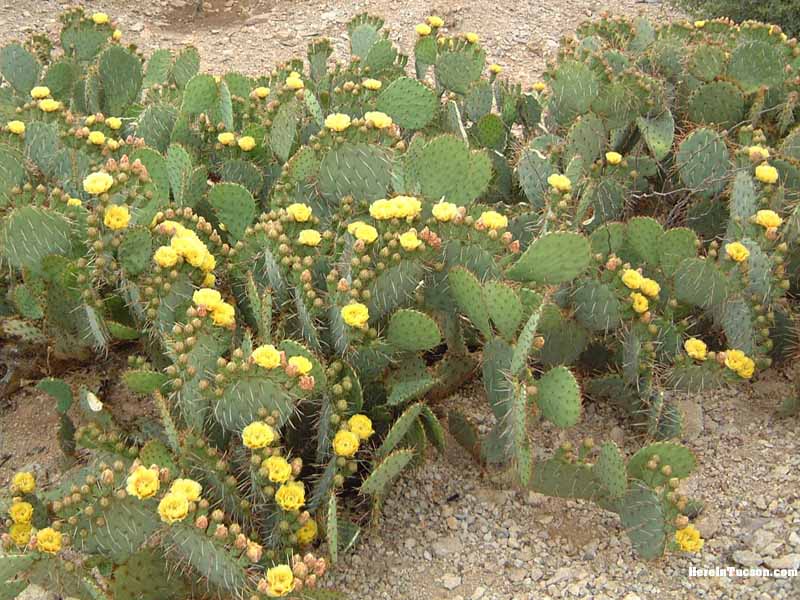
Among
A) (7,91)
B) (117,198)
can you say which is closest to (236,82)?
(7,91)

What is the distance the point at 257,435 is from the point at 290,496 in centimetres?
17

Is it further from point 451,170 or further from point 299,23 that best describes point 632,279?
point 299,23

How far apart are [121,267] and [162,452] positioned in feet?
1.99

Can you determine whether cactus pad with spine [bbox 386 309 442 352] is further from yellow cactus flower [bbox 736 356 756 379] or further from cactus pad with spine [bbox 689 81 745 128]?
cactus pad with spine [bbox 689 81 745 128]

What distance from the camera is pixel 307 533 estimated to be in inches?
91.0

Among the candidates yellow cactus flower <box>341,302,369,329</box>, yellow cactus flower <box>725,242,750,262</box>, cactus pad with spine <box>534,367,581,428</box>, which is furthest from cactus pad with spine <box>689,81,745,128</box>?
yellow cactus flower <box>341,302,369,329</box>

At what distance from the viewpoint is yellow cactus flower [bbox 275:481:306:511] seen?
2150mm

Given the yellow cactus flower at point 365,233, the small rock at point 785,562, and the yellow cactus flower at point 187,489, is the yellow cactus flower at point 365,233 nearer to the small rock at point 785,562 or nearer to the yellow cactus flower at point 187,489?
the yellow cactus flower at point 187,489

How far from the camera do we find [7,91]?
4.07m

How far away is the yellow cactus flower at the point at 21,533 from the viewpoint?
228 cm

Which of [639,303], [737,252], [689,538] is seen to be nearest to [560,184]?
[639,303]

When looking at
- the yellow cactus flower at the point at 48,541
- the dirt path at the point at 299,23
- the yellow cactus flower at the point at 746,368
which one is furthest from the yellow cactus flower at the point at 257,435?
the dirt path at the point at 299,23

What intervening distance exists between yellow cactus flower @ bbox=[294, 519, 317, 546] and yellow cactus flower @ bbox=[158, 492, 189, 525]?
463 mm

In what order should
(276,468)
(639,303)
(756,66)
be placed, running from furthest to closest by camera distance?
(756,66) < (639,303) < (276,468)
